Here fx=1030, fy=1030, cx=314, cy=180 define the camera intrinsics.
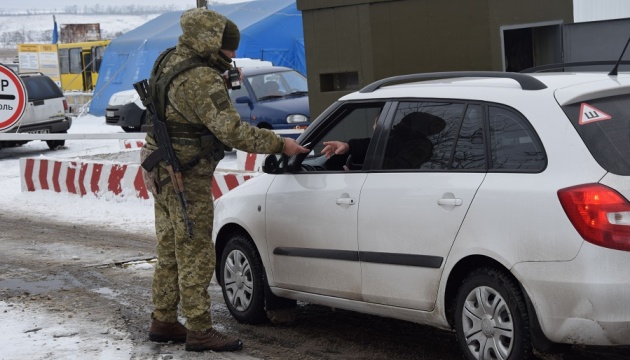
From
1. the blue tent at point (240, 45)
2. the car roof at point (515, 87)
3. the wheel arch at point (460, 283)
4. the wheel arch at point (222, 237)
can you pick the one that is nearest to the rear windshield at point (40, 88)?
the blue tent at point (240, 45)

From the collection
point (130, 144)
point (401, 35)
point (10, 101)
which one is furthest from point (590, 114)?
point (130, 144)

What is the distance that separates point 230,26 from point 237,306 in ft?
6.37

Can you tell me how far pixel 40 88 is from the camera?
2303 cm

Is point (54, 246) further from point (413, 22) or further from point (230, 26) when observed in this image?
point (230, 26)

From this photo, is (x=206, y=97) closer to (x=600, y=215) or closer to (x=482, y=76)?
(x=482, y=76)

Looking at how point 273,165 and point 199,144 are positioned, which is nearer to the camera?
point 199,144

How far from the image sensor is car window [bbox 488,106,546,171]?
5043 millimetres

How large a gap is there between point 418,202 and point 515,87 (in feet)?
2.60

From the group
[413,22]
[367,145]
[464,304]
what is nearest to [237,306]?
[367,145]

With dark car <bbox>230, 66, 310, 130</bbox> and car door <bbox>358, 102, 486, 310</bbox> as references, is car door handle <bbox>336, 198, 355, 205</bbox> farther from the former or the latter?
dark car <bbox>230, 66, 310, 130</bbox>

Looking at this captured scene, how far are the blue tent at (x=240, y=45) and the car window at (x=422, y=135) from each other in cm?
2476

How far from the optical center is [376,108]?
627 cm

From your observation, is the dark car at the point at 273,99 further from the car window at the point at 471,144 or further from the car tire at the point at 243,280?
the car window at the point at 471,144

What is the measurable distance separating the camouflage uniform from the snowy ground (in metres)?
0.54
